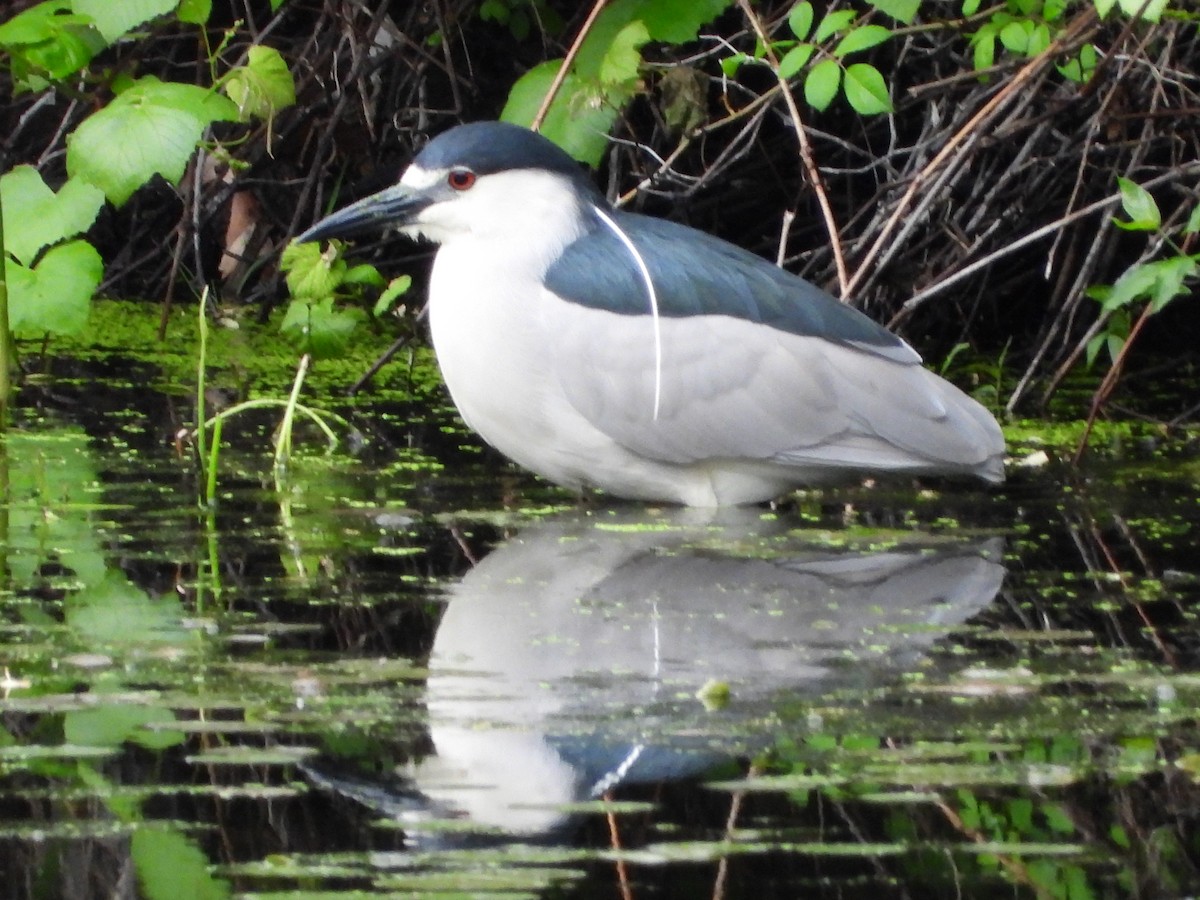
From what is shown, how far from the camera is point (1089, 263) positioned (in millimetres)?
5711

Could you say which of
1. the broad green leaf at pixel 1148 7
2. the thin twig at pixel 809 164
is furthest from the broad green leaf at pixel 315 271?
the broad green leaf at pixel 1148 7

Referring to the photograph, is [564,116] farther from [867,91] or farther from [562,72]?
[867,91]

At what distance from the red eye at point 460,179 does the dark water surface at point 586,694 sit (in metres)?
0.67

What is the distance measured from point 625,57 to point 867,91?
0.76m

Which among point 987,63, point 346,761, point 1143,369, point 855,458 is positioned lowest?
point 1143,369

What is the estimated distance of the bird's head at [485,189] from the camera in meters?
4.66

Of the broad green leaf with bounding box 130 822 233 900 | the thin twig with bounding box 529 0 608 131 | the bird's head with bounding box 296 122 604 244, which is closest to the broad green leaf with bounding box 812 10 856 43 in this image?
the bird's head with bounding box 296 122 604 244

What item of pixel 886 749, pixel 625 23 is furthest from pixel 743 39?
pixel 886 749

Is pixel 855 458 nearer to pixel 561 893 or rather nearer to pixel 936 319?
pixel 561 893

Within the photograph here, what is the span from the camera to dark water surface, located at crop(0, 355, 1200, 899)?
7.17 feet

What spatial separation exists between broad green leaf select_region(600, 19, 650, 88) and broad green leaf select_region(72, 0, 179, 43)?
3.47 feet

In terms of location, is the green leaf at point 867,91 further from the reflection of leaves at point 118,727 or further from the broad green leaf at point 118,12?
the reflection of leaves at point 118,727

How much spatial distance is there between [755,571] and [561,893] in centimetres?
173

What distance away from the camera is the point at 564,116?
218 inches
